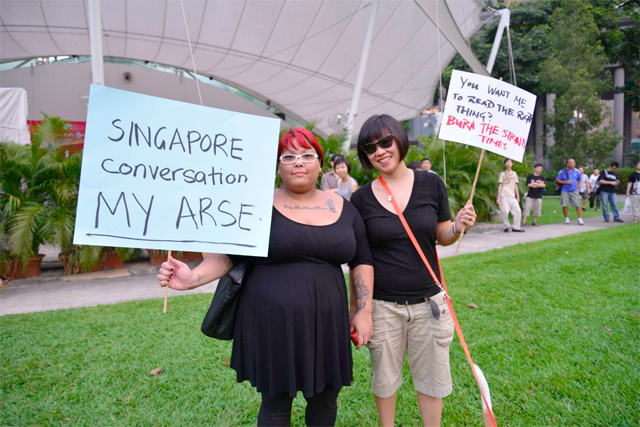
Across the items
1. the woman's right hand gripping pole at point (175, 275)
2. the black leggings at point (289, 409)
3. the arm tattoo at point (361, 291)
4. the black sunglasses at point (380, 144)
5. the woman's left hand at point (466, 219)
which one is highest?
the black sunglasses at point (380, 144)

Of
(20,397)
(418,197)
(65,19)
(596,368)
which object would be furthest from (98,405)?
(65,19)

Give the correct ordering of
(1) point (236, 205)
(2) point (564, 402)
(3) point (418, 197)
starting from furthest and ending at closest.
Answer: (2) point (564, 402), (3) point (418, 197), (1) point (236, 205)

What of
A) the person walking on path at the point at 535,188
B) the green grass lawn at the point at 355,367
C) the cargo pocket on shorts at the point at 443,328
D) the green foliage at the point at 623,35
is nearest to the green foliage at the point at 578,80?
the green foliage at the point at 623,35

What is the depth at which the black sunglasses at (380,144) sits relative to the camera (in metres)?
2.06

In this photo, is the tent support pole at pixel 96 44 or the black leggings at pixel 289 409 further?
the tent support pole at pixel 96 44

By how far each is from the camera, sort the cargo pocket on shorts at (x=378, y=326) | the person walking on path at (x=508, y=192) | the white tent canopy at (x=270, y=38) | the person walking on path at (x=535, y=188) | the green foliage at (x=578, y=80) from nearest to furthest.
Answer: the cargo pocket on shorts at (x=378, y=326) → the person walking on path at (x=508, y=192) → the person walking on path at (x=535, y=188) → the white tent canopy at (x=270, y=38) → the green foliage at (x=578, y=80)

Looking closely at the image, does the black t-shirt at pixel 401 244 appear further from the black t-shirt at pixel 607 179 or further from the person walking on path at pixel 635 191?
the person walking on path at pixel 635 191

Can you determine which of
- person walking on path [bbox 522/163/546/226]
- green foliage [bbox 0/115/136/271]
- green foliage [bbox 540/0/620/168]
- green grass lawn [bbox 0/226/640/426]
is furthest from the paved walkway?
green foliage [bbox 540/0/620/168]

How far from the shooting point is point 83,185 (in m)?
1.60

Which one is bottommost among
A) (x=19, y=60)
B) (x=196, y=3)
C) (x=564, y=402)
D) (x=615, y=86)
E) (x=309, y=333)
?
(x=564, y=402)

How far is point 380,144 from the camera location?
2.08m

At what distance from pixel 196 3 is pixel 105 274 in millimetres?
12607

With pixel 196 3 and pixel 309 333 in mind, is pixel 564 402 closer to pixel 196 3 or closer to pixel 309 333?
pixel 309 333

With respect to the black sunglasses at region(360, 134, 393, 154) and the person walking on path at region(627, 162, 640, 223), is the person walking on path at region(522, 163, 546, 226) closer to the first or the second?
the person walking on path at region(627, 162, 640, 223)
